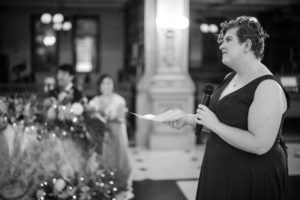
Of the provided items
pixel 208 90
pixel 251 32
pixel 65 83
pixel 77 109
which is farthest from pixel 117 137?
pixel 251 32

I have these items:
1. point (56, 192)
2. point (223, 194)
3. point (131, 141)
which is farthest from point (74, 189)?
point (131, 141)

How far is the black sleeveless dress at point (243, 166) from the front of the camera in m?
1.59

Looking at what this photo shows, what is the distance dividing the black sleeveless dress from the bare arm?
1.9 inches

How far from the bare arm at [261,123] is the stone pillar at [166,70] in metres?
5.26

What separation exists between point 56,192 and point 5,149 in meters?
0.55

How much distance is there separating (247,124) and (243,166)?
18 centimetres

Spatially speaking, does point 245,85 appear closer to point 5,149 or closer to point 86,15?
point 5,149

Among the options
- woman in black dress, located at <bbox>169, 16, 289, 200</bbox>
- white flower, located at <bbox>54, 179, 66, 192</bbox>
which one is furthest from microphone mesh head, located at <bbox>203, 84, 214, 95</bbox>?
white flower, located at <bbox>54, 179, 66, 192</bbox>

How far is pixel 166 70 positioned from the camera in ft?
22.5

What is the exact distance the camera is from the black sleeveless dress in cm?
159

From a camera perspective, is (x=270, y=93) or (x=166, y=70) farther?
(x=166, y=70)

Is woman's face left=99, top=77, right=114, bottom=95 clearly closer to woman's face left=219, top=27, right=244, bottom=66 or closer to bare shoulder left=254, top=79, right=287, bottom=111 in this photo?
woman's face left=219, top=27, right=244, bottom=66

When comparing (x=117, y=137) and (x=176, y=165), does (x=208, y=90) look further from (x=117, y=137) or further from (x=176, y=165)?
(x=176, y=165)

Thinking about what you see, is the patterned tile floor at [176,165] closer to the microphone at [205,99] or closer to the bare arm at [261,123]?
the microphone at [205,99]
